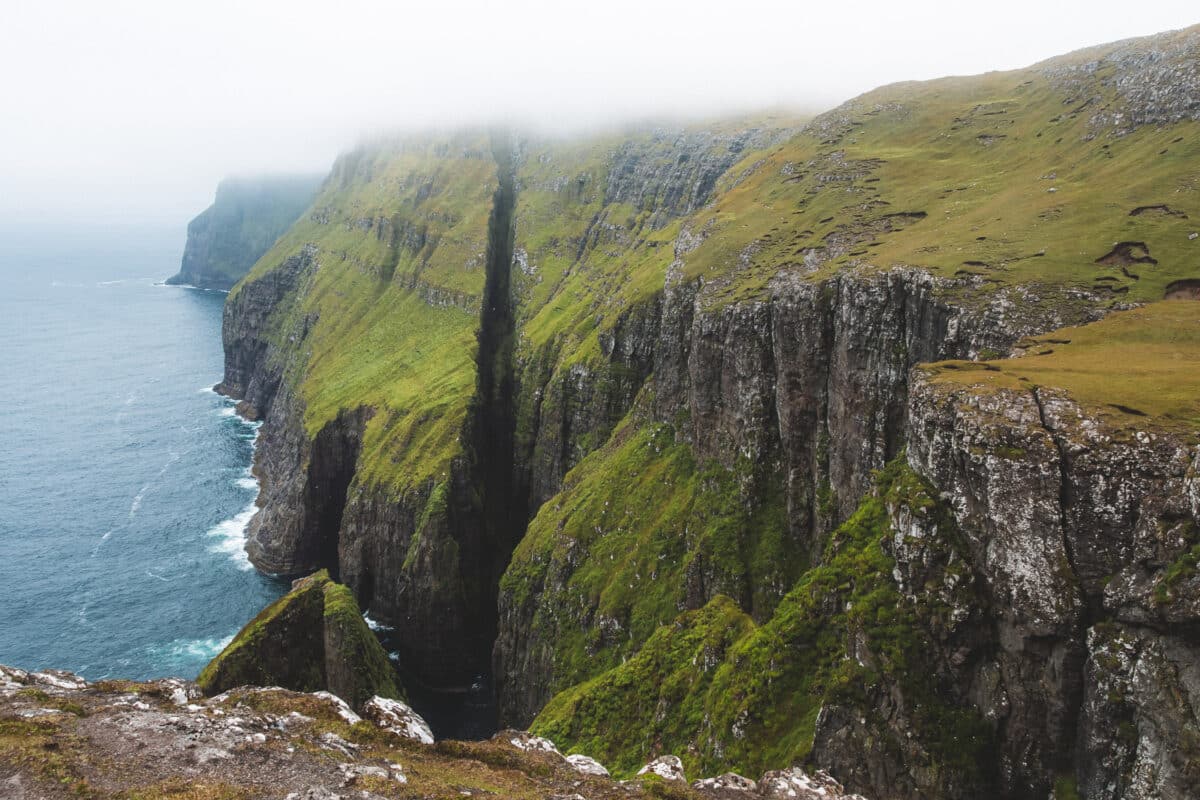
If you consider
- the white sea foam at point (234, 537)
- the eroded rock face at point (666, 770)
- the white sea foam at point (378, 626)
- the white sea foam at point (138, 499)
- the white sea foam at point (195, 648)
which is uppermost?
the eroded rock face at point (666, 770)

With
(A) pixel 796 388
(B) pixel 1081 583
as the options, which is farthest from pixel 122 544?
(B) pixel 1081 583

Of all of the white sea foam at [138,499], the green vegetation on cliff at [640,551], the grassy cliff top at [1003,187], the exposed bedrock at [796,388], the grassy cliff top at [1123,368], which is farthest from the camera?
the white sea foam at [138,499]

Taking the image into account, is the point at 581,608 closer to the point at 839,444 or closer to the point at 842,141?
the point at 839,444

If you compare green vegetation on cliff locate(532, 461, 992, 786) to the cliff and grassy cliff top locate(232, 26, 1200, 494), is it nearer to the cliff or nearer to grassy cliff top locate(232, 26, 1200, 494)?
the cliff

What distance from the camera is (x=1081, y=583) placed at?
80.4 feet

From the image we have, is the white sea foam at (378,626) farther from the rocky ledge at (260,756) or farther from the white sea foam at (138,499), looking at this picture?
the rocky ledge at (260,756)

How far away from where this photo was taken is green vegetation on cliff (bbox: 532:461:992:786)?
27984 mm

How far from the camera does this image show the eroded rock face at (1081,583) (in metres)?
21.2

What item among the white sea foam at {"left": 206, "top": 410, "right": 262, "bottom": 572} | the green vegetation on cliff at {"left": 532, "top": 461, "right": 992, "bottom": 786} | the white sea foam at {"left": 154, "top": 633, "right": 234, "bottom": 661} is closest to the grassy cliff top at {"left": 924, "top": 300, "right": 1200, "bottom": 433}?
the green vegetation on cliff at {"left": 532, "top": 461, "right": 992, "bottom": 786}

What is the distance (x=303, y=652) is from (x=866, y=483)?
128 feet

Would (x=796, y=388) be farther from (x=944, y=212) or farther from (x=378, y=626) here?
(x=378, y=626)

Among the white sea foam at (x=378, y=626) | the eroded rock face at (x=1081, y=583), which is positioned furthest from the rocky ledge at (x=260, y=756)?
the white sea foam at (x=378, y=626)

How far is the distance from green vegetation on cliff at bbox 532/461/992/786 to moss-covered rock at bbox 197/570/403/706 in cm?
1671

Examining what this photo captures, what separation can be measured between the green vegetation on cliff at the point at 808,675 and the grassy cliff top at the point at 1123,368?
22.5ft
